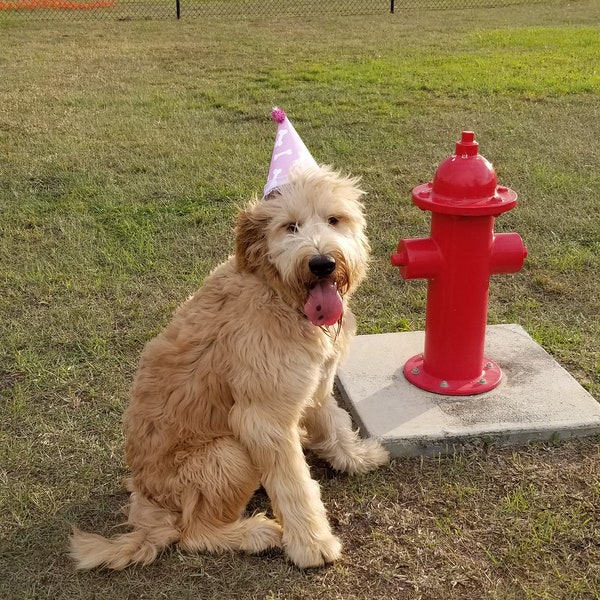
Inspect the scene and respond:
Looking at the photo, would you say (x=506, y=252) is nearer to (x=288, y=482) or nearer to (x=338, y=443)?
(x=338, y=443)

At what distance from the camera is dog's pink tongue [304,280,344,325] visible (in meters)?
2.65

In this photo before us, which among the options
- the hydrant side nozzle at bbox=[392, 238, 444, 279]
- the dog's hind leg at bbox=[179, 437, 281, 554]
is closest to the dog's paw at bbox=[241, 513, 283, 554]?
the dog's hind leg at bbox=[179, 437, 281, 554]

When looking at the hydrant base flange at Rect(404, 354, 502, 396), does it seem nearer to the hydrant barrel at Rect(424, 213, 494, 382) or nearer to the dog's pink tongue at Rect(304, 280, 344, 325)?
the hydrant barrel at Rect(424, 213, 494, 382)

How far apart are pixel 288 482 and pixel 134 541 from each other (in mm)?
654

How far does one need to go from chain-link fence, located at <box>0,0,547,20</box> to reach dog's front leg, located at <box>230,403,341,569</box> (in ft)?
52.8

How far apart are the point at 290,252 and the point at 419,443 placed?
132cm

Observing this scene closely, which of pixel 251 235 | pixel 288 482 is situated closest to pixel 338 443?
pixel 288 482

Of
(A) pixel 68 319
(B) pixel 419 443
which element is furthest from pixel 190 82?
Answer: (B) pixel 419 443

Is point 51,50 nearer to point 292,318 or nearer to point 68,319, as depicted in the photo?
point 68,319

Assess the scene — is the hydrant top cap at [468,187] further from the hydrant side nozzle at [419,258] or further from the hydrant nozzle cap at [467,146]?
the hydrant side nozzle at [419,258]

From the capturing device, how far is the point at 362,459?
329 centimetres

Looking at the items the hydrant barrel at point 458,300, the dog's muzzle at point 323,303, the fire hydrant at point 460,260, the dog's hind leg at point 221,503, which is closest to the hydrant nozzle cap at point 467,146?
the fire hydrant at point 460,260

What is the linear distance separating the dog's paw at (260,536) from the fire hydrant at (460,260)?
1.18 metres

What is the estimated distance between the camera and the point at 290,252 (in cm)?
258
